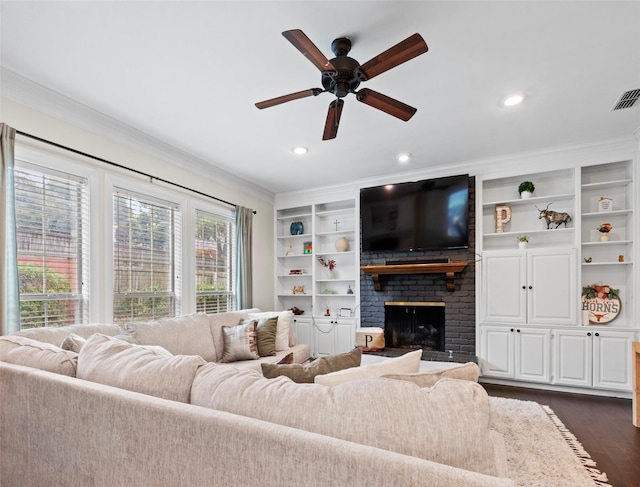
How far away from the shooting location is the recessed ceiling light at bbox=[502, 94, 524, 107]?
2652 mm

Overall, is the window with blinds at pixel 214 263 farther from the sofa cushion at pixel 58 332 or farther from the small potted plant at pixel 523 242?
the small potted plant at pixel 523 242

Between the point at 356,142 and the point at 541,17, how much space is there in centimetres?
192

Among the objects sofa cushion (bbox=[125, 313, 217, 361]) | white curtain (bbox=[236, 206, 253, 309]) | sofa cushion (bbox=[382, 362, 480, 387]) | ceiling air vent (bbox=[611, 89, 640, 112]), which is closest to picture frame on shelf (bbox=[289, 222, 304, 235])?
white curtain (bbox=[236, 206, 253, 309])

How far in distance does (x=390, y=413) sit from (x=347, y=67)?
186 centimetres

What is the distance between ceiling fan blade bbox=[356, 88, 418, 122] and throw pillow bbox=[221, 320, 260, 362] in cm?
243

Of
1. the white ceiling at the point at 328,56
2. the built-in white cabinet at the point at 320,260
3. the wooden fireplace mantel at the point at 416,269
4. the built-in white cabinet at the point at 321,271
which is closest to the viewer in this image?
the white ceiling at the point at 328,56

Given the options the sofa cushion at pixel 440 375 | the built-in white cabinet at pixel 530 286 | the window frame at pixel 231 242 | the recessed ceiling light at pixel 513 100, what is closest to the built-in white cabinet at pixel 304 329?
the window frame at pixel 231 242

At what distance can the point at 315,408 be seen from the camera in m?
0.96

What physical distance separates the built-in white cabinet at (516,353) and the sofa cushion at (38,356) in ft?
13.2

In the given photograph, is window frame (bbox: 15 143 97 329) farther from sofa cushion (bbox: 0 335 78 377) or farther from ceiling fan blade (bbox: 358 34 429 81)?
ceiling fan blade (bbox: 358 34 429 81)

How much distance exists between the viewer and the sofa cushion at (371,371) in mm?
1218

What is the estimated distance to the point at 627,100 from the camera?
2.74 metres

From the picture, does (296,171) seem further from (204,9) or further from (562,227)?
(562,227)

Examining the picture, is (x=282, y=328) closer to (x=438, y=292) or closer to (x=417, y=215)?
(x=438, y=292)
